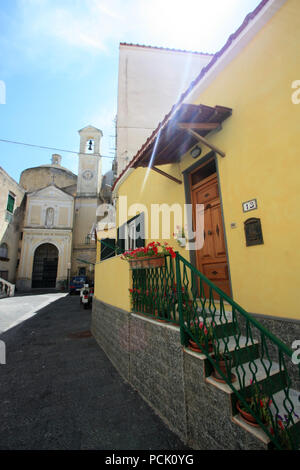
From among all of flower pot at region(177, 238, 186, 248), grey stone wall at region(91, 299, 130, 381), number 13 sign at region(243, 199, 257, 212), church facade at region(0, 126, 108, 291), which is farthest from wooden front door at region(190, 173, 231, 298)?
church facade at region(0, 126, 108, 291)

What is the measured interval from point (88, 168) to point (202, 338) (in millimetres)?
27489

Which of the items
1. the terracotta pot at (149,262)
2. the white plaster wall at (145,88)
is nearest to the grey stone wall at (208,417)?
the terracotta pot at (149,262)

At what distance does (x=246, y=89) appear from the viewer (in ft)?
10.0

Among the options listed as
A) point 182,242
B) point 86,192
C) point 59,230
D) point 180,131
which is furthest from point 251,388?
point 86,192

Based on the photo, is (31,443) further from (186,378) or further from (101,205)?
(101,205)

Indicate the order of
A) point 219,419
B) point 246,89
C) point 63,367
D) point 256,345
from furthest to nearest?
point 63,367 < point 246,89 < point 256,345 < point 219,419

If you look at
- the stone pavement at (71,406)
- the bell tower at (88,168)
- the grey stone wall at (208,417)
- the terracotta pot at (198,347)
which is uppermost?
the bell tower at (88,168)

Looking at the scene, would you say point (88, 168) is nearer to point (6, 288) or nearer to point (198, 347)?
point (6, 288)

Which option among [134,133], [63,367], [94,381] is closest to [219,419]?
[94,381]

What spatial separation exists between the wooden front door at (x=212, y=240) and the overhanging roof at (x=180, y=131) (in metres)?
0.80

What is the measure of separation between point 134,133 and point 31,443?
9.47 meters

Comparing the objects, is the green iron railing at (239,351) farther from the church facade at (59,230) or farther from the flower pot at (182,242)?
the church facade at (59,230)

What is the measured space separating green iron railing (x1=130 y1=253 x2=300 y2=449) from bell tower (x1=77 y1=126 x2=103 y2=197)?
24640 millimetres

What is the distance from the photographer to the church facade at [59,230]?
21.8m
